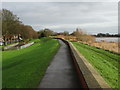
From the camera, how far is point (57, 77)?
23.2 ft

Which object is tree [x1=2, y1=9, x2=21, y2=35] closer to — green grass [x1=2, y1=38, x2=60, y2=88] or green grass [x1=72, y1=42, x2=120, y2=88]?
green grass [x1=2, y1=38, x2=60, y2=88]

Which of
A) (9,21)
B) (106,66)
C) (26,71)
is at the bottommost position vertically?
(106,66)

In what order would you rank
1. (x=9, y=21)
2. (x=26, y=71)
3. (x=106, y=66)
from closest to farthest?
(x=26, y=71) → (x=106, y=66) → (x=9, y=21)

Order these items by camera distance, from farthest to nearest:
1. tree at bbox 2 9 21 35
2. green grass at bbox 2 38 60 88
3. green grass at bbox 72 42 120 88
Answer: tree at bbox 2 9 21 35
green grass at bbox 72 42 120 88
green grass at bbox 2 38 60 88

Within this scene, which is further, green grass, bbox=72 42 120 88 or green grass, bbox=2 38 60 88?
green grass, bbox=72 42 120 88

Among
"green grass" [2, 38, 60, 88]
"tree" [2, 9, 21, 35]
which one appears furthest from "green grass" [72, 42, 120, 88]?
"tree" [2, 9, 21, 35]

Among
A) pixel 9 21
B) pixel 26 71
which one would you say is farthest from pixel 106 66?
pixel 9 21

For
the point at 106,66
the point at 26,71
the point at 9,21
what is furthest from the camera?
the point at 9,21

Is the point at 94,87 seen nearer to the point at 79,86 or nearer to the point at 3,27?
the point at 79,86

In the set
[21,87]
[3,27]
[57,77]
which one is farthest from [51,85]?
[3,27]

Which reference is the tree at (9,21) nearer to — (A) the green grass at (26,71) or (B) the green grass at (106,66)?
(A) the green grass at (26,71)

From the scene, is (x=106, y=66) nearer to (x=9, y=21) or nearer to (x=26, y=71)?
(x=26, y=71)

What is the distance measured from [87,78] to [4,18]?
4470cm

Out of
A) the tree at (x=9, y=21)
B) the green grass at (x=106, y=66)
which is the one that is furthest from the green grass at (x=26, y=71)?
the tree at (x=9, y=21)
